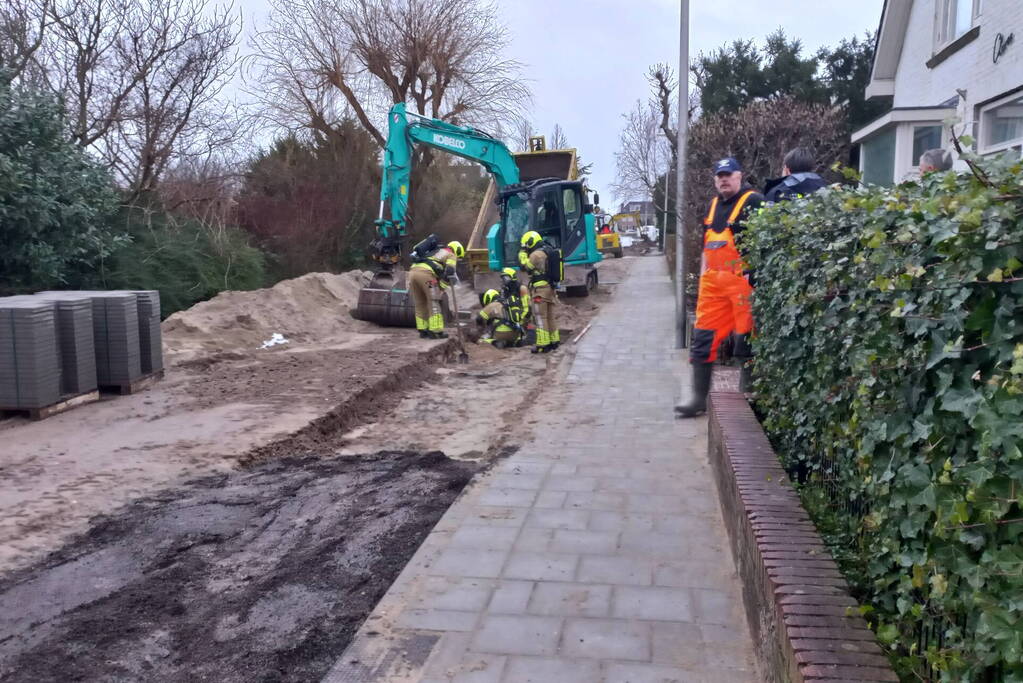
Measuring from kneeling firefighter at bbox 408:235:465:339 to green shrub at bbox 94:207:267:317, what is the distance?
461 centimetres

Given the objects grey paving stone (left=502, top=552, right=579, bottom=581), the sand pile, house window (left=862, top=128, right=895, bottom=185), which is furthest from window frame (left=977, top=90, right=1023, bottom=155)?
the sand pile

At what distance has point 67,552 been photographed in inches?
201

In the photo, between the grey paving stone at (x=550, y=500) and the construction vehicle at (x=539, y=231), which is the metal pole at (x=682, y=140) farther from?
the grey paving stone at (x=550, y=500)

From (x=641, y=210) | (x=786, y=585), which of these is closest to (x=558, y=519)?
(x=786, y=585)

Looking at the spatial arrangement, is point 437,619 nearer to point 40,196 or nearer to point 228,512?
point 228,512

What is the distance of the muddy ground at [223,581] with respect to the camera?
3854 millimetres

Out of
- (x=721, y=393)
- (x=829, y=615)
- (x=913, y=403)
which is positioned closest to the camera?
(x=913, y=403)

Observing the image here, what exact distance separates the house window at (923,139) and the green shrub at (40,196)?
12.1 metres

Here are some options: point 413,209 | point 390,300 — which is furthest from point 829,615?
point 413,209

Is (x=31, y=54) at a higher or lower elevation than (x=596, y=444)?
higher

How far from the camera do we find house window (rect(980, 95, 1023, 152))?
9.44 m

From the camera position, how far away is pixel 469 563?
15.6 ft

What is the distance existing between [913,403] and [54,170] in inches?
542

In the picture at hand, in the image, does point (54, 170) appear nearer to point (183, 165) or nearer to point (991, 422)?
point (183, 165)
